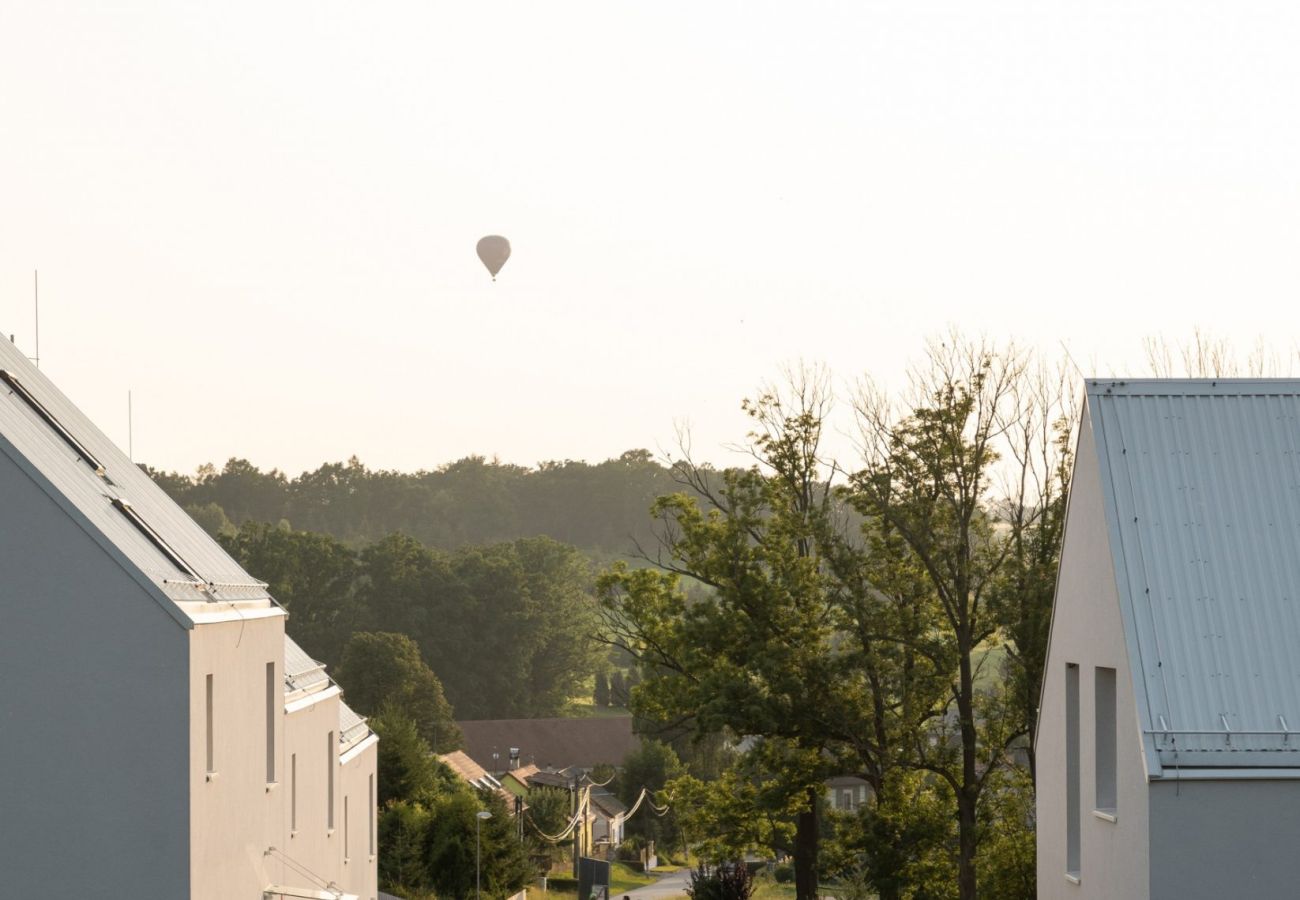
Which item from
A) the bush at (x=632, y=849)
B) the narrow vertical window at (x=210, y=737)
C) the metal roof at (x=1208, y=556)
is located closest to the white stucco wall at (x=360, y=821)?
the narrow vertical window at (x=210, y=737)

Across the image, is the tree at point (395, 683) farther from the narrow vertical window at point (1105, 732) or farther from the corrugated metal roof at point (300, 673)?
the narrow vertical window at point (1105, 732)

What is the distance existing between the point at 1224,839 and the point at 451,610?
78291mm

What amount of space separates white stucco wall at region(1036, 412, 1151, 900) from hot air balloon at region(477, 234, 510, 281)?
19.7m

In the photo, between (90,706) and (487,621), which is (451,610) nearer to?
(487,621)

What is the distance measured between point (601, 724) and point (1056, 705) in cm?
7734

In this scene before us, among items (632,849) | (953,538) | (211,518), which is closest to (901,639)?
(953,538)

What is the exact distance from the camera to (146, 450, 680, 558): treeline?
386 feet

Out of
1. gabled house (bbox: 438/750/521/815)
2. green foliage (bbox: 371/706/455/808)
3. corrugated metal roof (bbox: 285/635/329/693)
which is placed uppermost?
corrugated metal roof (bbox: 285/635/329/693)

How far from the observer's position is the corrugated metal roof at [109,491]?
12.9 metres

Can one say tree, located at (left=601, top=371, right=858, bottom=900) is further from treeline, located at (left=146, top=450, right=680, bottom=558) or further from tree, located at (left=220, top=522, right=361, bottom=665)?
treeline, located at (left=146, top=450, right=680, bottom=558)

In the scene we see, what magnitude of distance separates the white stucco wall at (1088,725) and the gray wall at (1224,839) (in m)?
0.17

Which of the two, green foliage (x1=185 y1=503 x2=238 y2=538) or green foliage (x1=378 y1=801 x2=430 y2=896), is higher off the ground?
green foliage (x1=185 y1=503 x2=238 y2=538)

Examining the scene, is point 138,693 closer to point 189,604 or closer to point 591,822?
point 189,604

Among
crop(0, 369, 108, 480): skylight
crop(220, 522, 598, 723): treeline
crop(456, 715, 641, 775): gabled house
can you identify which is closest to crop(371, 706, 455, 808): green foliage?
crop(0, 369, 108, 480): skylight
